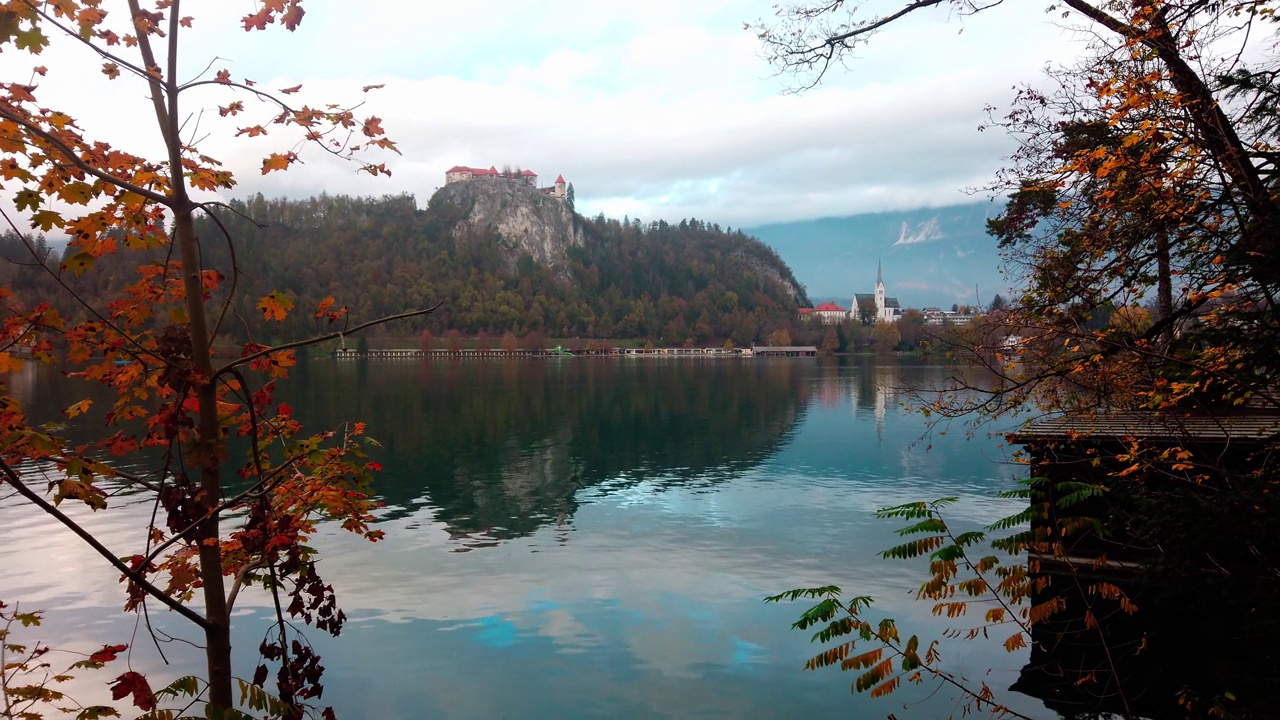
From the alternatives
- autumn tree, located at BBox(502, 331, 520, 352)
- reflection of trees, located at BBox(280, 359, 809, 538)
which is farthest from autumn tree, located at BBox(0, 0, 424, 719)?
autumn tree, located at BBox(502, 331, 520, 352)

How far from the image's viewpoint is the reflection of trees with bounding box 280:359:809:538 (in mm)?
26391

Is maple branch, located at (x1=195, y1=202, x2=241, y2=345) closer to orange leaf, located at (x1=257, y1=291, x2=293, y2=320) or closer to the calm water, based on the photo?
orange leaf, located at (x1=257, y1=291, x2=293, y2=320)

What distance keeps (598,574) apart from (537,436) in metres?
23.9

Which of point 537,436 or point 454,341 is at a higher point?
point 454,341

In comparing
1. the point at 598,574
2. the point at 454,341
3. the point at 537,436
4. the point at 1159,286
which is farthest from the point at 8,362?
the point at 454,341

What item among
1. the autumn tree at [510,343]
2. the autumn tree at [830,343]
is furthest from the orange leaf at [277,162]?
the autumn tree at [830,343]

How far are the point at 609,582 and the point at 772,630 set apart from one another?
13.4ft

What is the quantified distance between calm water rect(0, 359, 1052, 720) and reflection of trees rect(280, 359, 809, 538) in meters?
0.22

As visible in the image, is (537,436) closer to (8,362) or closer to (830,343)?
(8,362)

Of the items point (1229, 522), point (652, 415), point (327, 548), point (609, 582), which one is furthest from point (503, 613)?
point (652, 415)

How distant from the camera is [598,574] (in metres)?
17.8

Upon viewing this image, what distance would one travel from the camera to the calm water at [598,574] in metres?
12.1

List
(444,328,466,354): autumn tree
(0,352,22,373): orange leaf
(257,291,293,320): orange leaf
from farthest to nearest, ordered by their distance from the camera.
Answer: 1. (444,328,466,354): autumn tree
2. (257,291,293,320): orange leaf
3. (0,352,22,373): orange leaf

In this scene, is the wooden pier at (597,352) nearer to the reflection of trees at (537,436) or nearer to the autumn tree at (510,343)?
the autumn tree at (510,343)
